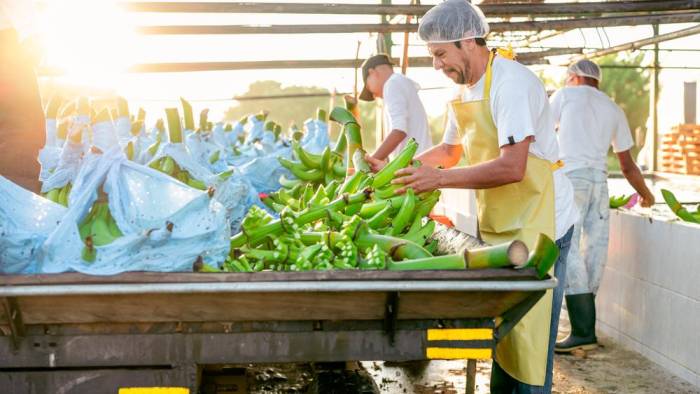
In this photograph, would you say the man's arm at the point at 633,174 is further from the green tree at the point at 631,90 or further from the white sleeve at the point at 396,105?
the green tree at the point at 631,90

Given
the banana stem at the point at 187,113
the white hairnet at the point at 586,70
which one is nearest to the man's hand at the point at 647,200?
the white hairnet at the point at 586,70

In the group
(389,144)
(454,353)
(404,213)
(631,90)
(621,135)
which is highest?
(631,90)

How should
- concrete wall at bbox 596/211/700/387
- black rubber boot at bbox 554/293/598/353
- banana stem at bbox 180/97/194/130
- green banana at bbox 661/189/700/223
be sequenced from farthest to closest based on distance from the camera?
black rubber boot at bbox 554/293/598/353, green banana at bbox 661/189/700/223, concrete wall at bbox 596/211/700/387, banana stem at bbox 180/97/194/130

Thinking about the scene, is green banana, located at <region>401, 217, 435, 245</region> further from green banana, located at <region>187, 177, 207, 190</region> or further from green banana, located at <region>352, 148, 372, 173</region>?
green banana, located at <region>187, 177, 207, 190</region>

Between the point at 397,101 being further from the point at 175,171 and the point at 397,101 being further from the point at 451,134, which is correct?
the point at 175,171

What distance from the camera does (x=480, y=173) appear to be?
12.7ft

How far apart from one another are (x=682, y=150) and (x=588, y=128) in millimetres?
Answer: 8834

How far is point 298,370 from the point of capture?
582 centimetres

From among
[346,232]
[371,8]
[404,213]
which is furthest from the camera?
[371,8]

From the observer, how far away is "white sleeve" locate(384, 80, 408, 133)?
24.0 feet

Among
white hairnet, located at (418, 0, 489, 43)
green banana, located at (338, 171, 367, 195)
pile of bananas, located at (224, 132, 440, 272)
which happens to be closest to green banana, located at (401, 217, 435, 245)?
pile of bananas, located at (224, 132, 440, 272)

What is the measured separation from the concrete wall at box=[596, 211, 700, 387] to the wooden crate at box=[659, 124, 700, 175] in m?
8.01

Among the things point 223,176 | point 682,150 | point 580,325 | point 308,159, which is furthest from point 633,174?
point 682,150

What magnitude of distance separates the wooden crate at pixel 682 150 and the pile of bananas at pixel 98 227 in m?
13.0
